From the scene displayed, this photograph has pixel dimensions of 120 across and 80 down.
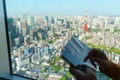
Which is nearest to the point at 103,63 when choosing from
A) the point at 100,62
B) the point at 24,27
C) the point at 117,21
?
the point at 100,62

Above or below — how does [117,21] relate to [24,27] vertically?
above

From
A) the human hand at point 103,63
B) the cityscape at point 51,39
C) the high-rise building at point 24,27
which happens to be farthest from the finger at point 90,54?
the high-rise building at point 24,27

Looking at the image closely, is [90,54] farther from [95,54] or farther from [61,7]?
[61,7]

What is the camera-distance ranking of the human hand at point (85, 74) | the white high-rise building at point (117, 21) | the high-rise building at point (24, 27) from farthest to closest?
the high-rise building at point (24, 27) → the white high-rise building at point (117, 21) → the human hand at point (85, 74)

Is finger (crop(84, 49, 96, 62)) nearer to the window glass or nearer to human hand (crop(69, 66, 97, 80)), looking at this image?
human hand (crop(69, 66, 97, 80))

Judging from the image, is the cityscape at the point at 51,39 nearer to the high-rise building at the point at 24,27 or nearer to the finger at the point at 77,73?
the high-rise building at the point at 24,27

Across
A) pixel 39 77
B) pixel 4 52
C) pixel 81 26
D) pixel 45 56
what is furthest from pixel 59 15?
pixel 4 52

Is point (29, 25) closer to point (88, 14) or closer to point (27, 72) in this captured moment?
point (27, 72)
